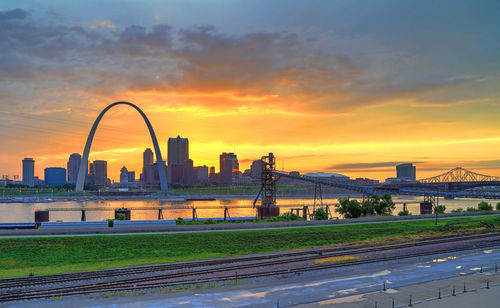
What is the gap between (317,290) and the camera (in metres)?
21.2

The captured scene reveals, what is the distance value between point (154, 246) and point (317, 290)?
57.8 feet

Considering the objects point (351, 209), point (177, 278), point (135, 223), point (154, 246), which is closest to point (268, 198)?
point (351, 209)

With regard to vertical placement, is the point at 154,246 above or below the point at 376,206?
below

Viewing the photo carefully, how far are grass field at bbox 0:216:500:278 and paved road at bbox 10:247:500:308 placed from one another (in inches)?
336

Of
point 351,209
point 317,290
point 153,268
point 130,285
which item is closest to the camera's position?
point 317,290

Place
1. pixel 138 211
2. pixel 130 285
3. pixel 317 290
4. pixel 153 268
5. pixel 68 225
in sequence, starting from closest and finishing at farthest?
pixel 317 290 → pixel 130 285 → pixel 153 268 → pixel 68 225 → pixel 138 211

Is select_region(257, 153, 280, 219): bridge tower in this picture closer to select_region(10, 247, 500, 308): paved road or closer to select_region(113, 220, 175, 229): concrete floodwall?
select_region(113, 220, 175, 229): concrete floodwall

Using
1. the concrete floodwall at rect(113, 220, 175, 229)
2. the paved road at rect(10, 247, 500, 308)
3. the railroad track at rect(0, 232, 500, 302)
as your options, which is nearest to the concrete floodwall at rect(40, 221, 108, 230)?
the concrete floodwall at rect(113, 220, 175, 229)

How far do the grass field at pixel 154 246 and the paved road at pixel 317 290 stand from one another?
28.0 ft

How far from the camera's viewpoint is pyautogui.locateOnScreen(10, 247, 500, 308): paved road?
1914 centimetres

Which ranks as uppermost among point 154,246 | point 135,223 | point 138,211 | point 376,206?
point 376,206

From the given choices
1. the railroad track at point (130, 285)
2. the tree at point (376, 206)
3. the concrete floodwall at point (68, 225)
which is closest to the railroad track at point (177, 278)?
the railroad track at point (130, 285)

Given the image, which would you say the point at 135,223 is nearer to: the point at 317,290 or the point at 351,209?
the point at 317,290

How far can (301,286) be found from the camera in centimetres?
2200
